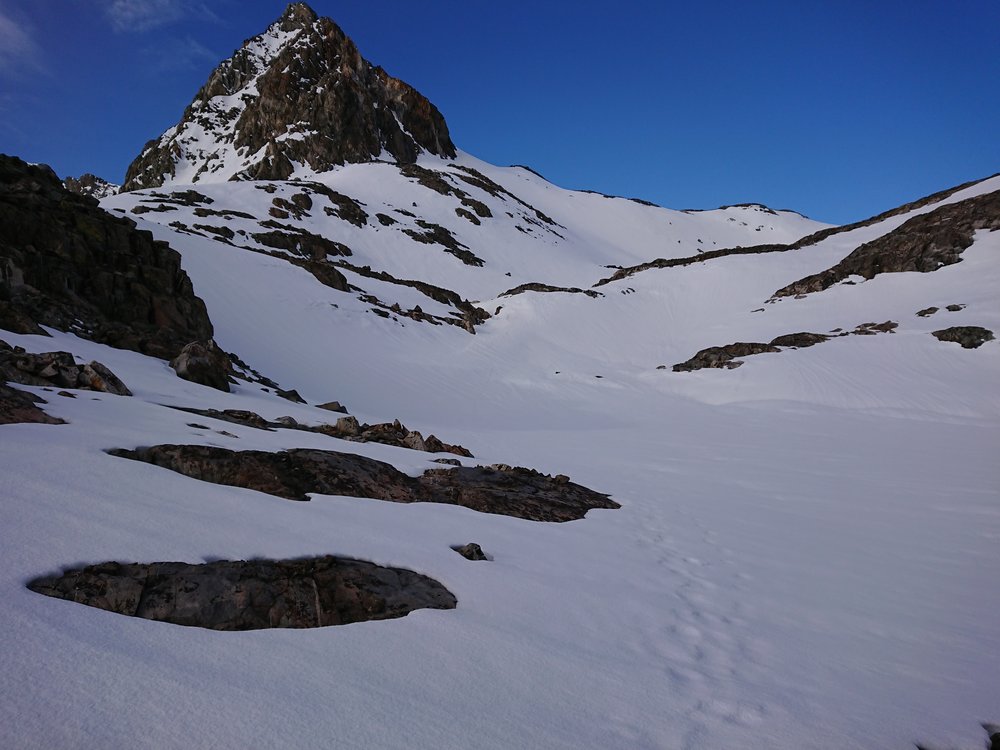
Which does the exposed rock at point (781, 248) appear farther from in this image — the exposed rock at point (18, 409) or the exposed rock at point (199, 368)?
the exposed rock at point (18, 409)

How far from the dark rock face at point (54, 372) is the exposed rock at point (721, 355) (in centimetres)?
2274

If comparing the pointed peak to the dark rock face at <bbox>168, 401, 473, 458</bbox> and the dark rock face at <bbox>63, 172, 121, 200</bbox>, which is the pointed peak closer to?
the dark rock face at <bbox>63, 172, 121, 200</bbox>

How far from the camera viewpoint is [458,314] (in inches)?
1262

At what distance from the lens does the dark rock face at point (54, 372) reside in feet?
20.1

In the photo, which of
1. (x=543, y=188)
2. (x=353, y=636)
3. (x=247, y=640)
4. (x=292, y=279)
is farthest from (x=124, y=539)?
(x=543, y=188)

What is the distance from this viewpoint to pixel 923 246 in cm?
3098

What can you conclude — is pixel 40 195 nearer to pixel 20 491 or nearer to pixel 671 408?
pixel 20 491

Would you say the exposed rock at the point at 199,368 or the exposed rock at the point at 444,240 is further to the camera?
the exposed rock at the point at 444,240

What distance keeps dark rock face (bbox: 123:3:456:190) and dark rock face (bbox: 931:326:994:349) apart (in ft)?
213

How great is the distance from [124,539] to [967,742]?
4499 millimetres

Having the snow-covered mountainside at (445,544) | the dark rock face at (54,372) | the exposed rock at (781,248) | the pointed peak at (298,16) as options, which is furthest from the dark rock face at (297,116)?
the dark rock face at (54,372)

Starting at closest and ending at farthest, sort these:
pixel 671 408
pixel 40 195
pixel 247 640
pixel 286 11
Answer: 1. pixel 247 640
2. pixel 40 195
3. pixel 671 408
4. pixel 286 11

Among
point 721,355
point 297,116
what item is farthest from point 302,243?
point 297,116

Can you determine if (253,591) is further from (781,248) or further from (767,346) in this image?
(781,248)
